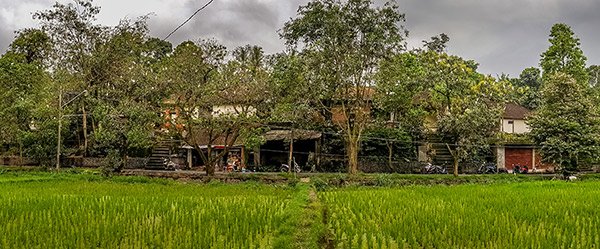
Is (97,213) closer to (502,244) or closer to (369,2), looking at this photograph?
(502,244)

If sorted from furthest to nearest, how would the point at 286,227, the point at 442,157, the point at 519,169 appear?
1. the point at 519,169
2. the point at 442,157
3. the point at 286,227

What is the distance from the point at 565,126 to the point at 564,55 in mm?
13826

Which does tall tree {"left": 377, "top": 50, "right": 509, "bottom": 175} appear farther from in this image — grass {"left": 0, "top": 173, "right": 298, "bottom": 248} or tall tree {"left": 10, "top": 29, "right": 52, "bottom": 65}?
tall tree {"left": 10, "top": 29, "right": 52, "bottom": 65}

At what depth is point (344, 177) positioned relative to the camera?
79.7 feet

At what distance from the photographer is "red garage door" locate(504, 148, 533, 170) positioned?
3775cm

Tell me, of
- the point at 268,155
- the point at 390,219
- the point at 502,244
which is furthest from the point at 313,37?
the point at 502,244

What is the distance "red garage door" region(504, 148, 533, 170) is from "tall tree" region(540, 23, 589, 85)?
5.76 m

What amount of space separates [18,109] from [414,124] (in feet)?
78.8

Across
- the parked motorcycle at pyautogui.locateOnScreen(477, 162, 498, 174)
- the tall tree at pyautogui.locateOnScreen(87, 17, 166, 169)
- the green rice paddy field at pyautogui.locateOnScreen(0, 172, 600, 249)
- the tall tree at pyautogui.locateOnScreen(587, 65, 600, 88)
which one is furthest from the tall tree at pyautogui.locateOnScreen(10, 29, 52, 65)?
the tall tree at pyautogui.locateOnScreen(587, 65, 600, 88)

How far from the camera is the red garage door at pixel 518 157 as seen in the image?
3775cm

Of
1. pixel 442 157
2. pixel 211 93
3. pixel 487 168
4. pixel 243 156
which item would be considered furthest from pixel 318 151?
pixel 487 168

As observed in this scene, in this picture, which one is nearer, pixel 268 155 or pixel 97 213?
pixel 97 213

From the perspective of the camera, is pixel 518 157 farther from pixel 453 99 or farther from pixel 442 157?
pixel 453 99

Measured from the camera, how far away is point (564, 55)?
3897 centimetres
